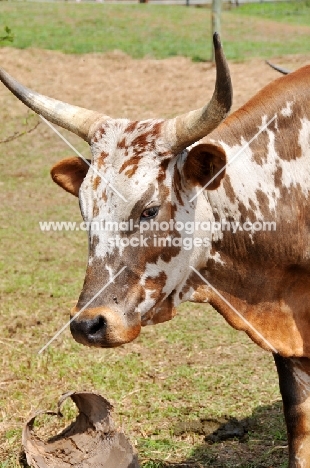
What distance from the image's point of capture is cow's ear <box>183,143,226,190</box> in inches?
121

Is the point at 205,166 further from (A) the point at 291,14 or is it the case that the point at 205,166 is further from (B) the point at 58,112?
(A) the point at 291,14

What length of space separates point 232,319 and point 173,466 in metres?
1.04

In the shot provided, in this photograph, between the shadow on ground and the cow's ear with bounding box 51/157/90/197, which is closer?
the cow's ear with bounding box 51/157/90/197

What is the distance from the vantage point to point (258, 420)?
4.58 m

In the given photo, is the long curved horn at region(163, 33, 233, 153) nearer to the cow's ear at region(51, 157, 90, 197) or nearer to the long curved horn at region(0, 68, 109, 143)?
the long curved horn at region(0, 68, 109, 143)

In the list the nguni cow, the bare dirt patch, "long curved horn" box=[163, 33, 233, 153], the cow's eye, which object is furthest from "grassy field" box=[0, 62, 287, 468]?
the bare dirt patch

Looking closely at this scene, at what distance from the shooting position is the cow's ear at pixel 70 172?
352 cm

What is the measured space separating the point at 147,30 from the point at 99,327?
16.0 metres

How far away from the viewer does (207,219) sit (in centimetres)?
331

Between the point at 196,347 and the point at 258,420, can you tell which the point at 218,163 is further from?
the point at 196,347

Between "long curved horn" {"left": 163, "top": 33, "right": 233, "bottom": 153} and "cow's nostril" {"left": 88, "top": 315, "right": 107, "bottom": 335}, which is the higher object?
"long curved horn" {"left": 163, "top": 33, "right": 233, "bottom": 153}

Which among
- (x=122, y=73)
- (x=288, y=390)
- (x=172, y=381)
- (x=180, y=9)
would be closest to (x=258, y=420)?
(x=172, y=381)

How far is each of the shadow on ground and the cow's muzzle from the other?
1.31 meters

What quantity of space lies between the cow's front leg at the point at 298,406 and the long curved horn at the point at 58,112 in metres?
1.28
